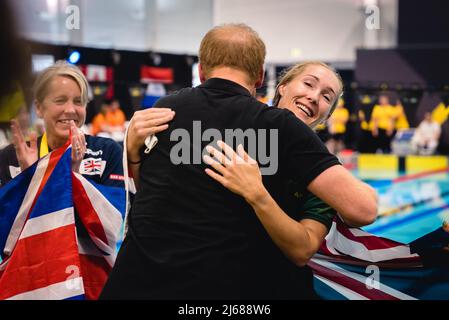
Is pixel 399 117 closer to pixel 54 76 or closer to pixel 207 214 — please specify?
pixel 54 76

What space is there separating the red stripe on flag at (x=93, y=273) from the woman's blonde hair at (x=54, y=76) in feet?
2.11

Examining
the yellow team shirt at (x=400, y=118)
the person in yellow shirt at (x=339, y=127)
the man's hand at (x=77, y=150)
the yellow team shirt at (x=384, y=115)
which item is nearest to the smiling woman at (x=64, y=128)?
the man's hand at (x=77, y=150)

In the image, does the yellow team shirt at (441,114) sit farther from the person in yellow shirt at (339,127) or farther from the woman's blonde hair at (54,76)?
the woman's blonde hair at (54,76)

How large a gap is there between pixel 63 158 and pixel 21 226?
277mm

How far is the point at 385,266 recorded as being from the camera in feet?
6.72

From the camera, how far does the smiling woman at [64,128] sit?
2.31m

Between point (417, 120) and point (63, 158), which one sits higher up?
point (63, 158)

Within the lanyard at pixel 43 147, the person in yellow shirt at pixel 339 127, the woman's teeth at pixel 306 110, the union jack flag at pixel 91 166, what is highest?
the woman's teeth at pixel 306 110

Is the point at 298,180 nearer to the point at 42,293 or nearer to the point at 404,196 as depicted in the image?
the point at 42,293

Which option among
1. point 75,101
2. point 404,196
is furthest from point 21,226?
A: point 404,196

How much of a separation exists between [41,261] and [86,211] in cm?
23

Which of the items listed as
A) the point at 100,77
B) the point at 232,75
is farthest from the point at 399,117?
the point at 232,75

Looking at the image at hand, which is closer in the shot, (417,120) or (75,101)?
(75,101)

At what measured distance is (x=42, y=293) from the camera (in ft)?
6.34
